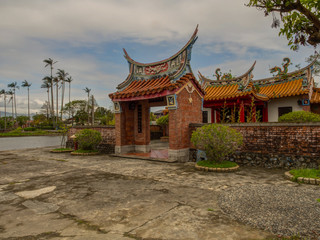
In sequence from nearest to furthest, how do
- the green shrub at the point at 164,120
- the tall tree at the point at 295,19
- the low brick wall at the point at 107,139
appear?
1. the tall tree at the point at 295,19
2. the low brick wall at the point at 107,139
3. the green shrub at the point at 164,120

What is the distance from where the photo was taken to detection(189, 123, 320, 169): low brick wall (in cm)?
757

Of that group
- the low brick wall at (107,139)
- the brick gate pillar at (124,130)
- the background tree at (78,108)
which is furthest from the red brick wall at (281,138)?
the background tree at (78,108)

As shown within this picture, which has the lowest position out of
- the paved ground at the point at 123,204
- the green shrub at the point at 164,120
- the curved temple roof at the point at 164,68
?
the paved ground at the point at 123,204

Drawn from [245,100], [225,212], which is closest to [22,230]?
[225,212]

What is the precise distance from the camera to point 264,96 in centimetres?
1470

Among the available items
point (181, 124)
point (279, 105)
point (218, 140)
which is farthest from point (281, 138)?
point (279, 105)

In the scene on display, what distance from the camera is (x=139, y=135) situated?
12.5 meters

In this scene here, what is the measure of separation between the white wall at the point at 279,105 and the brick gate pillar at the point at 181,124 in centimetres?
807

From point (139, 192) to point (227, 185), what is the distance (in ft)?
7.53

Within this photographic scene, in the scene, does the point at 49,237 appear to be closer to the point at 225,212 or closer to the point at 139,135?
the point at 225,212

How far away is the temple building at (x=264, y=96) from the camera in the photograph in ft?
45.6

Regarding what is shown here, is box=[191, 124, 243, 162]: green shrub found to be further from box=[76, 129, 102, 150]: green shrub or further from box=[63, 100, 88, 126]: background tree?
box=[63, 100, 88, 126]: background tree

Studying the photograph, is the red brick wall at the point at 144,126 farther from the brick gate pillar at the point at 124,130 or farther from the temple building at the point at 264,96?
the temple building at the point at 264,96

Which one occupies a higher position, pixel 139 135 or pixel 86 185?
pixel 139 135
